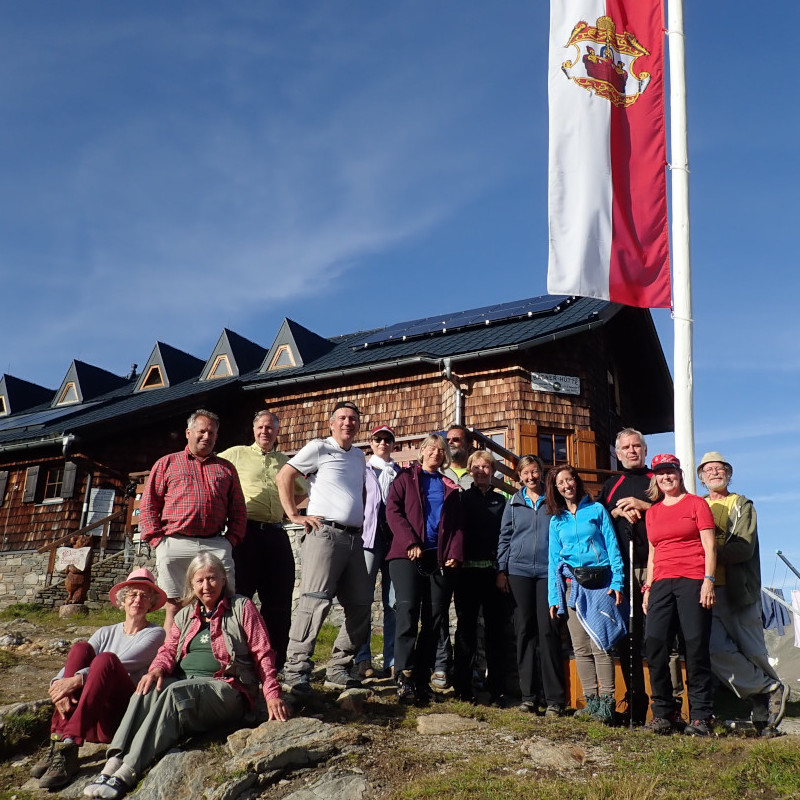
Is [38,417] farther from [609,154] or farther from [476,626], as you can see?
[476,626]

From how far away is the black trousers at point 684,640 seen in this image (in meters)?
4.96

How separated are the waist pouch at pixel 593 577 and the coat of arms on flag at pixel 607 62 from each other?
Answer: 14.2 ft

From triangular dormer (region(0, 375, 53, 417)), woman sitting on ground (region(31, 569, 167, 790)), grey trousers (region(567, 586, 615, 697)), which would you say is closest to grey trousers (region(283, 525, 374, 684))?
woman sitting on ground (region(31, 569, 167, 790))

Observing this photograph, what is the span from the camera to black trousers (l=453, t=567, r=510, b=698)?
19.5 feet

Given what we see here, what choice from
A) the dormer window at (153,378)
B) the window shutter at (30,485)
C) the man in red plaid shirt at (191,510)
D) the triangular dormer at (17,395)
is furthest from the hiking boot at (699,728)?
the triangular dormer at (17,395)

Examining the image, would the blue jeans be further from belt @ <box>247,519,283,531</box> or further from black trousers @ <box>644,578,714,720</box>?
black trousers @ <box>644,578,714,720</box>

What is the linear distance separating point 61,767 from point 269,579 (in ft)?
5.83

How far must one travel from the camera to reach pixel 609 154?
7.34 meters

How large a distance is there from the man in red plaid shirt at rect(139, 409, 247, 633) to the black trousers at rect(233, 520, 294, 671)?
0.38m

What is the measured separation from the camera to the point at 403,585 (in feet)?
18.7

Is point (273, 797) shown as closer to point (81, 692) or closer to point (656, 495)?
point (81, 692)

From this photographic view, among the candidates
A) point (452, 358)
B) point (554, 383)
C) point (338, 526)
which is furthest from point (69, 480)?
point (338, 526)

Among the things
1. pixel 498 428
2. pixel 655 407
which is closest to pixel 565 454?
pixel 498 428

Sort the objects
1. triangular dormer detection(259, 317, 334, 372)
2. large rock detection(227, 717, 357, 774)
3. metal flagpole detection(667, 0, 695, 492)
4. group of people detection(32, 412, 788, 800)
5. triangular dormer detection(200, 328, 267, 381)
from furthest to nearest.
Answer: triangular dormer detection(200, 328, 267, 381) < triangular dormer detection(259, 317, 334, 372) < metal flagpole detection(667, 0, 695, 492) < group of people detection(32, 412, 788, 800) < large rock detection(227, 717, 357, 774)
